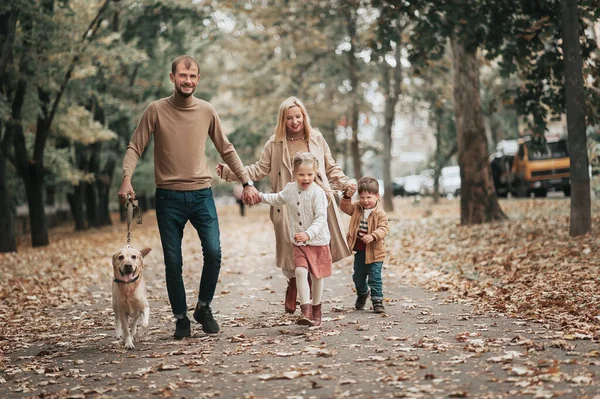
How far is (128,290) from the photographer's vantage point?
6879 mm

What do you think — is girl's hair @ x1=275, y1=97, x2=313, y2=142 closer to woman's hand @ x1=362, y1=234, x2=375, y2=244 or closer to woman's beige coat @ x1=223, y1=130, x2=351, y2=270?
woman's beige coat @ x1=223, y1=130, x2=351, y2=270

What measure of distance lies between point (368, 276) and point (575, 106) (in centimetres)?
598

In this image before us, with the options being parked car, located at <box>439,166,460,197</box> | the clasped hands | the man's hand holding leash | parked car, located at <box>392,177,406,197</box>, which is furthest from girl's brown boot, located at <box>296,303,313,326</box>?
parked car, located at <box>392,177,406,197</box>

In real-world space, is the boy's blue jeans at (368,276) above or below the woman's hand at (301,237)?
below

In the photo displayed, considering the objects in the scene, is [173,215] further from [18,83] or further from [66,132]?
[66,132]

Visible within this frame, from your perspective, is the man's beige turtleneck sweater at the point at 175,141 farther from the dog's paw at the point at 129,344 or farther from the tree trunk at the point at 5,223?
the tree trunk at the point at 5,223

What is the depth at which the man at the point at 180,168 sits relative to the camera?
7.14m

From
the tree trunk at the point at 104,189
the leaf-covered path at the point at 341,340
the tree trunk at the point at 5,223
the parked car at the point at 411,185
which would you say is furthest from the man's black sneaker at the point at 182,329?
the parked car at the point at 411,185

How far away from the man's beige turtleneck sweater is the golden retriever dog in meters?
0.74

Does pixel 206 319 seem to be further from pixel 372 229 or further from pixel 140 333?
pixel 372 229

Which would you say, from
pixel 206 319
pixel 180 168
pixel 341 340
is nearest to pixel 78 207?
pixel 206 319

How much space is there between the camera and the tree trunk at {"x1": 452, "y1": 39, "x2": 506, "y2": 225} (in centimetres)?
1872

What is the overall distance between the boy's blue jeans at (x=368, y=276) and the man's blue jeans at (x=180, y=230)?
5.74 feet

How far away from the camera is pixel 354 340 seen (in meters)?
6.82
